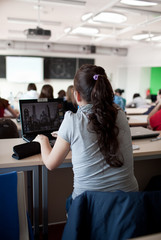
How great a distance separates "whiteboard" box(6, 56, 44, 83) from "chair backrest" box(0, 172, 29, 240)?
7894 mm

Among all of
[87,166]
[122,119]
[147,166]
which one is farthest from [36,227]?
[147,166]

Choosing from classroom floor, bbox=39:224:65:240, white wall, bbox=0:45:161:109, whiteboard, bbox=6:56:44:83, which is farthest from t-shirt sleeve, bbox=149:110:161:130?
whiteboard, bbox=6:56:44:83

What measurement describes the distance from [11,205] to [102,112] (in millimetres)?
→ 665

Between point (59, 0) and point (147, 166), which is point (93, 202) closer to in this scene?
point (147, 166)

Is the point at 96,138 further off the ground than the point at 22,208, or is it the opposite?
the point at 96,138

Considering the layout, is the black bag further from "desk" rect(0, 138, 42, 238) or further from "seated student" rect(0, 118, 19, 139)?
"seated student" rect(0, 118, 19, 139)

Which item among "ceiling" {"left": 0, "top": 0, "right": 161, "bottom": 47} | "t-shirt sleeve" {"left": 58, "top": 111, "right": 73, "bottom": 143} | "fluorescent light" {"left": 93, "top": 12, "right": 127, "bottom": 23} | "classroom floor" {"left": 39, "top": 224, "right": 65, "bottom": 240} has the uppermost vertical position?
"ceiling" {"left": 0, "top": 0, "right": 161, "bottom": 47}

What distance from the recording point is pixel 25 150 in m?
1.57

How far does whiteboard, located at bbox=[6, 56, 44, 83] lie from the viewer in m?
8.51

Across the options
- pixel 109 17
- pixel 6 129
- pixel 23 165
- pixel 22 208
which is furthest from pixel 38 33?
pixel 22 208

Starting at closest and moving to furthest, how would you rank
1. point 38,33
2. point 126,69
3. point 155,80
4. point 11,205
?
point 11,205, point 38,33, point 155,80, point 126,69

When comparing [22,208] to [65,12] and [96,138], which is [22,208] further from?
[65,12]

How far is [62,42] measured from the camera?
861 cm

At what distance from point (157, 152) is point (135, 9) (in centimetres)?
328
